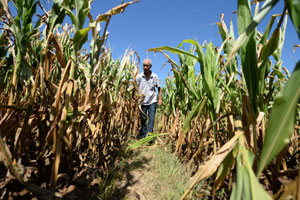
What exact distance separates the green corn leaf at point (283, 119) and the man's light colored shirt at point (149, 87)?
90.4 inches

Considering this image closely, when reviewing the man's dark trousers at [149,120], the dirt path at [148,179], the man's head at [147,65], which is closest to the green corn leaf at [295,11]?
the dirt path at [148,179]

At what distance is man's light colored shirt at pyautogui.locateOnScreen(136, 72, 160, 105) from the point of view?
2.62 meters

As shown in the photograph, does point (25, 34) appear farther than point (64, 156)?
No

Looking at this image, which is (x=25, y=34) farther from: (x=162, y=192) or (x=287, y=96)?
(x=162, y=192)

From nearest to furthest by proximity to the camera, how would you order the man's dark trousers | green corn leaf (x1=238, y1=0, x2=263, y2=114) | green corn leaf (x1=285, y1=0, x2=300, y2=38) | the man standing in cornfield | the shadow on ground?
1. green corn leaf (x1=285, y1=0, x2=300, y2=38)
2. green corn leaf (x1=238, y1=0, x2=263, y2=114)
3. the shadow on ground
4. the man's dark trousers
5. the man standing in cornfield

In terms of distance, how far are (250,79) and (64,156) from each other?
0.90 m

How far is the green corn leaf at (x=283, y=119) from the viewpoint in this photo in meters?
0.29

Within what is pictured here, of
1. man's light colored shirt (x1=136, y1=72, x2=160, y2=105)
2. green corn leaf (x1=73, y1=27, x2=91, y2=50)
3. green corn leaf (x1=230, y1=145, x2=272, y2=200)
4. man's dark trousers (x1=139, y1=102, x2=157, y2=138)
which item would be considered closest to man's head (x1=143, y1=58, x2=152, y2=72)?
man's light colored shirt (x1=136, y1=72, x2=160, y2=105)

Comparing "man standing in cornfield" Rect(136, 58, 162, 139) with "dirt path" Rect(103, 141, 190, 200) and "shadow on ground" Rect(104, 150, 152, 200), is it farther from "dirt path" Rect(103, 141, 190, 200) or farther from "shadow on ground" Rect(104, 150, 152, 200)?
"dirt path" Rect(103, 141, 190, 200)

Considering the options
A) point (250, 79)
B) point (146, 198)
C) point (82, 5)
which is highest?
point (82, 5)

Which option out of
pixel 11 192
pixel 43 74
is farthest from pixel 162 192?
pixel 43 74

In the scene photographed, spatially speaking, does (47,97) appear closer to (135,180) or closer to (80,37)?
(80,37)

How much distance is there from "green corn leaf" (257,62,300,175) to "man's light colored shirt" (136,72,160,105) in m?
2.30

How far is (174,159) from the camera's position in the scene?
1413 mm
